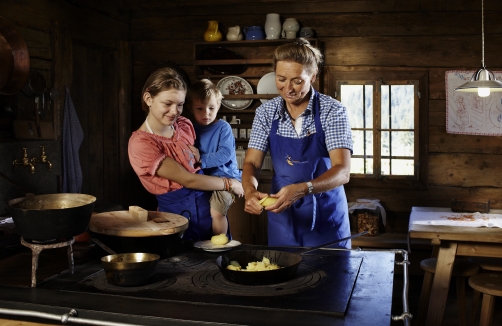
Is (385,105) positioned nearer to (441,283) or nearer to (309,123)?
(441,283)

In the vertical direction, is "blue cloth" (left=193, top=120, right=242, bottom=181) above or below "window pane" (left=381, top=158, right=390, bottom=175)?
above

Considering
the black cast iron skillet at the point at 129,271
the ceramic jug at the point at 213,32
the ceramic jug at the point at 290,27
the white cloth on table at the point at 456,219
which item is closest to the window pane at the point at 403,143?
the white cloth on table at the point at 456,219

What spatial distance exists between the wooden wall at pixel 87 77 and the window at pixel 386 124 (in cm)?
212

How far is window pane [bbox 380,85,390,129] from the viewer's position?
18.5 feet

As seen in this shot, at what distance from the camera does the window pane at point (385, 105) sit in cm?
564

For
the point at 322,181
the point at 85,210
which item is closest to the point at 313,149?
the point at 322,181

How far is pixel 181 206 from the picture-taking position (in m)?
2.96

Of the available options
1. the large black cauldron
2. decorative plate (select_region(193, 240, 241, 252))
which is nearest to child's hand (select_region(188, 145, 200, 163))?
decorative plate (select_region(193, 240, 241, 252))

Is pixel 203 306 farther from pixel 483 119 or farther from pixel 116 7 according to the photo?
pixel 116 7

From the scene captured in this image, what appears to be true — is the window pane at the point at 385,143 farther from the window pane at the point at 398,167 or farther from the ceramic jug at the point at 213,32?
the ceramic jug at the point at 213,32

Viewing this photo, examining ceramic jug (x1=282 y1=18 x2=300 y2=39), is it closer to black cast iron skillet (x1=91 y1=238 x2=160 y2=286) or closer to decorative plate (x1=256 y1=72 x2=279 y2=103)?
decorative plate (x1=256 y1=72 x2=279 y2=103)

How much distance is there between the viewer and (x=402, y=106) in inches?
221

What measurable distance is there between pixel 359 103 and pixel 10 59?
341 centimetres

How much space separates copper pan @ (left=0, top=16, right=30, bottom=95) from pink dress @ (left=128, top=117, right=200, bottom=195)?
845 mm
